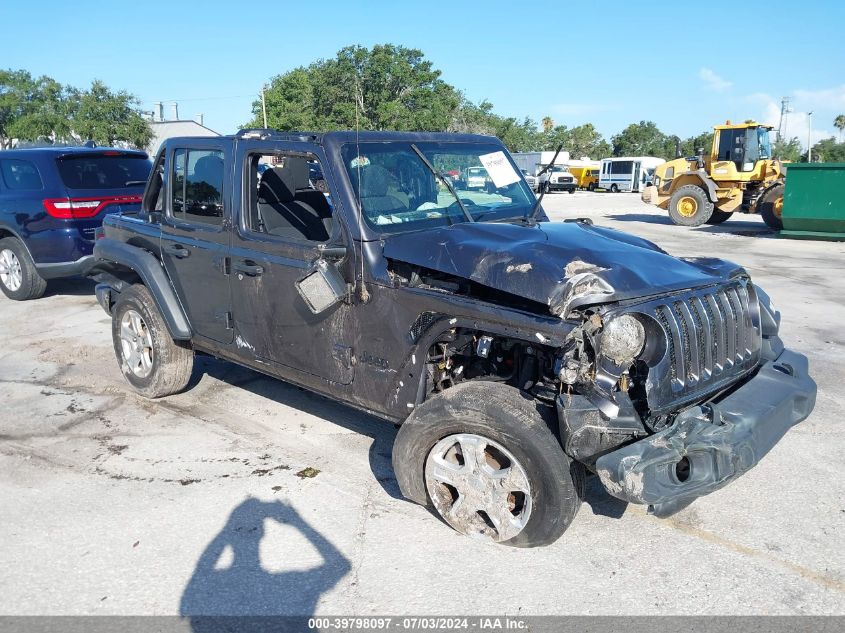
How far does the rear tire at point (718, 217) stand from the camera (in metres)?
20.9

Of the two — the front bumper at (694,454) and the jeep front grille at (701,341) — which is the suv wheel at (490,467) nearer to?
the front bumper at (694,454)

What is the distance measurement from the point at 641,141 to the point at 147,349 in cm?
7833

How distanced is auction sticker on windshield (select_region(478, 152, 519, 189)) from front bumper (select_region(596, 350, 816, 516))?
212 cm

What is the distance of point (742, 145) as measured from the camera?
64.5 feet

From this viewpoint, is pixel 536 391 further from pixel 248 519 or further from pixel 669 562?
pixel 248 519

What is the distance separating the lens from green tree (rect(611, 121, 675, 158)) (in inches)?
2965

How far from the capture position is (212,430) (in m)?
5.11

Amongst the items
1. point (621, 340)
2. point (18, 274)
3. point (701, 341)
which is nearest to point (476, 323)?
point (621, 340)

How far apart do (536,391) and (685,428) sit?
0.68 m

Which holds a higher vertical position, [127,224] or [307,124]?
[307,124]

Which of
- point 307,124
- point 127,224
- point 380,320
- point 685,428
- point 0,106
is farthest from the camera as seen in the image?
point 0,106

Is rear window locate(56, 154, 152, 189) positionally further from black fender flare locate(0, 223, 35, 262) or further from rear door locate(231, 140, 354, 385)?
rear door locate(231, 140, 354, 385)

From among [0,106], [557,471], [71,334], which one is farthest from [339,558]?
[0,106]

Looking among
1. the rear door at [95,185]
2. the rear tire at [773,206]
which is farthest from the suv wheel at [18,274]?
the rear tire at [773,206]
